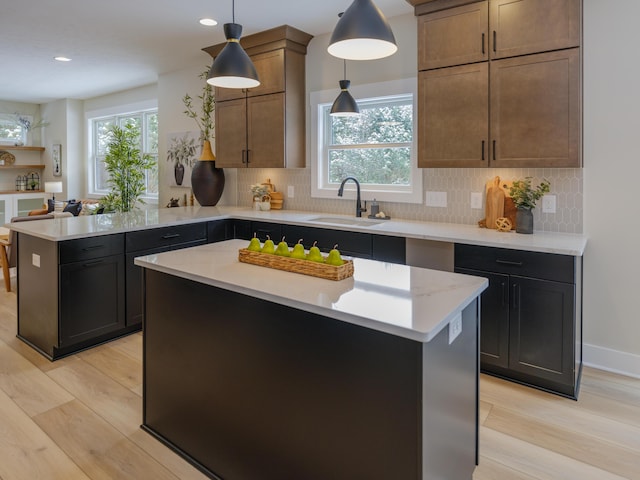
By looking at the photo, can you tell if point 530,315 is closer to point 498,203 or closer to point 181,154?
point 498,203

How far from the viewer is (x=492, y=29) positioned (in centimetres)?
300

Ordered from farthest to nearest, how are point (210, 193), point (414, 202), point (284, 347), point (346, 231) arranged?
point (210, 193), point (414, 202), point (346, 231), point (284, 347)

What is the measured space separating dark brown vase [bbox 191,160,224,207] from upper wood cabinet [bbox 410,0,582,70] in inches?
105

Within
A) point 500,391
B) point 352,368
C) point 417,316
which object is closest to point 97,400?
point 352,368

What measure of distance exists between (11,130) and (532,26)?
30.3 ft

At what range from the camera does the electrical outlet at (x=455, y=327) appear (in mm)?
1542

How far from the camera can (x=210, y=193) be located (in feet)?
16.7

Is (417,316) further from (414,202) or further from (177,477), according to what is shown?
(414,202)

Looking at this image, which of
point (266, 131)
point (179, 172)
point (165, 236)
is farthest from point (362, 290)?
point (179, 172)

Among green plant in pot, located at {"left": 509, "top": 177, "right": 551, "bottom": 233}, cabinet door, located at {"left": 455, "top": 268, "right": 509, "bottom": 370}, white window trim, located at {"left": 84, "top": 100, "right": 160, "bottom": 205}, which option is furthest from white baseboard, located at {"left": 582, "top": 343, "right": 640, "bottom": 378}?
white window trim, located at {"left": 84, "top": 100, "right": 160, "bottom": 205}

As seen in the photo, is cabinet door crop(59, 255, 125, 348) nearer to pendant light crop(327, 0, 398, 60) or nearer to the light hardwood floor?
the light hardwood floor

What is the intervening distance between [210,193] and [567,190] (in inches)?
141

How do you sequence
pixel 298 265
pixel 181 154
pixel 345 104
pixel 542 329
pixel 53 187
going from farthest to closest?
pixel 53 187 → pixel 181 154 → pixel 345 104 → pixel 542 329 → pixel 298 265

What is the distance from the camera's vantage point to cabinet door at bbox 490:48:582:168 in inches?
109
